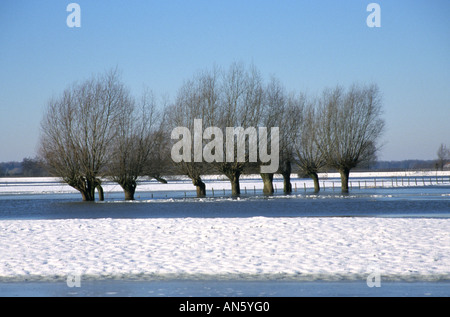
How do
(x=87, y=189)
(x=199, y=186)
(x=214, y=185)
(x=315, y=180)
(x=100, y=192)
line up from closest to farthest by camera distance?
(x=87, y=189), (x=100, y=192), (x=199, y=186), (x=315, y=180), (x=214, y=185)

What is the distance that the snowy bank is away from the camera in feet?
40.2

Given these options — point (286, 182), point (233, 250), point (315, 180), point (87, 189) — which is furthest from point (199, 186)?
point (233, 250)

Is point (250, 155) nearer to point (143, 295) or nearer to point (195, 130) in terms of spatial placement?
point (195, 130)

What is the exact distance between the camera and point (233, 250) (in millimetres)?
15102

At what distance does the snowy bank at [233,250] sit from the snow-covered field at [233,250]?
2cm

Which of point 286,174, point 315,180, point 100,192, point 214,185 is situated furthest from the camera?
point 214,185

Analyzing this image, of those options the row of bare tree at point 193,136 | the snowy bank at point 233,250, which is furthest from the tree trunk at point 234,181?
the snowy bank at point 233,250

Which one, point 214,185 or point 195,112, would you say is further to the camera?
point 214,185

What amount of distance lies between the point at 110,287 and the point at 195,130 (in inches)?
1836

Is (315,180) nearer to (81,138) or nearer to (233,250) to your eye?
(81,138)

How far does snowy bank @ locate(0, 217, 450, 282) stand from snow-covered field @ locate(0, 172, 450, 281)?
2 centimetres

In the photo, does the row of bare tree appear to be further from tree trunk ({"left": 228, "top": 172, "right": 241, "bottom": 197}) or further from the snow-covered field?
the snow-covered field

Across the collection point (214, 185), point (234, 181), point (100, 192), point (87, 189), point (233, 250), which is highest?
point (234, 181)
